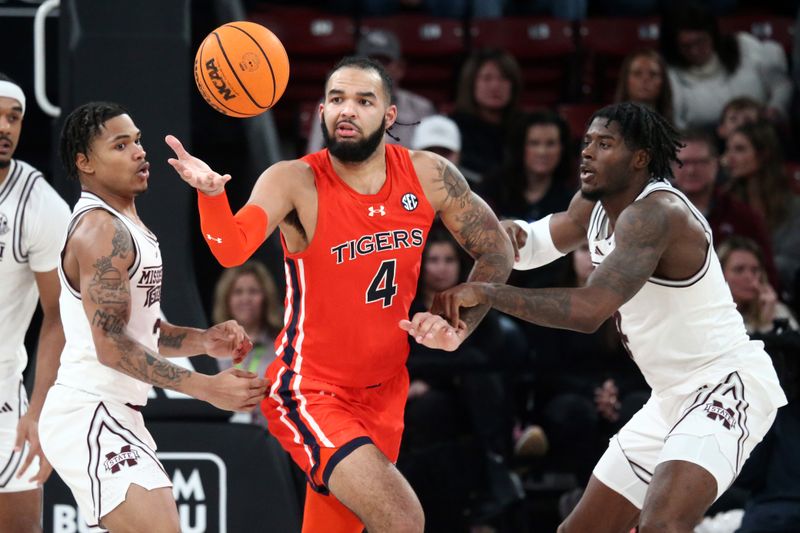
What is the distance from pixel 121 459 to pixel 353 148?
4.64 feet

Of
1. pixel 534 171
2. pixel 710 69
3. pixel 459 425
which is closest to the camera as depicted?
pixel 459 425

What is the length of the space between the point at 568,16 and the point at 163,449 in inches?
208

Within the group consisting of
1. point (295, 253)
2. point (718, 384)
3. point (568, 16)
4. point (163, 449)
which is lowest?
point (163, 449)

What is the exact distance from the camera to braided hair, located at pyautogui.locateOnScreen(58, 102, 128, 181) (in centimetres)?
495

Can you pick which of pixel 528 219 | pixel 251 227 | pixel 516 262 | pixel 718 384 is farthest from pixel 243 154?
pixel 718 384

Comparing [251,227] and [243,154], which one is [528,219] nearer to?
[243,154]

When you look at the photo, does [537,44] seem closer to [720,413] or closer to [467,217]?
[467,217]

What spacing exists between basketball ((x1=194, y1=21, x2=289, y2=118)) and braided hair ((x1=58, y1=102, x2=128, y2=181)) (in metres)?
0.38

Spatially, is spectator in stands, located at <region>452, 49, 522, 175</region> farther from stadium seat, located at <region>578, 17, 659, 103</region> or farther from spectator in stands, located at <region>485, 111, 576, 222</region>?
stadium seat, located at <region>578, 17, 659, 103</region>

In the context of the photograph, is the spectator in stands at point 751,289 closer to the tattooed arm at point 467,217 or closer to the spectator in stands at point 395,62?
the tattooed arm at point 467,217

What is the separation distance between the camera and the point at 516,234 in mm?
5582

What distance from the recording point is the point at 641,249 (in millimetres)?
4805

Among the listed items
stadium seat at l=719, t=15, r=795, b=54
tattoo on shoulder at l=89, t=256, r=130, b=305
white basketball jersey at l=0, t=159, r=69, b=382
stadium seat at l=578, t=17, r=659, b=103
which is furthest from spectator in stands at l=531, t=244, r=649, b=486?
stadium seat at l=719, t=15, r=795, b=54

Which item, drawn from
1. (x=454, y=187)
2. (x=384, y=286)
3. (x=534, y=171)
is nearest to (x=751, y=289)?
(x=534, y=171)
